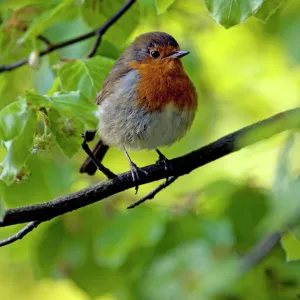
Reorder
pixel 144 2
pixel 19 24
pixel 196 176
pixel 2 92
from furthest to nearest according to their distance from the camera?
pixel 196 176 < pixel 2 92 < pixel 19 24 < pixel 144 2

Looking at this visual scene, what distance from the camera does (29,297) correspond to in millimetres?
7480

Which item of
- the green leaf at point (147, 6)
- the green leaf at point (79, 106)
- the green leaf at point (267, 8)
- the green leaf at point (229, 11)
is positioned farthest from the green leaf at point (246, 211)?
the green leaf at point (79, 106)

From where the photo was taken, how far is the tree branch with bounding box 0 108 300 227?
8.29ft

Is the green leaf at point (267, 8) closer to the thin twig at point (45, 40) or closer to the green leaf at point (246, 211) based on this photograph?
the thin twig at point (45, 40)

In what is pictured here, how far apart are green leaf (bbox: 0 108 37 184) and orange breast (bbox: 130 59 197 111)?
1.97m

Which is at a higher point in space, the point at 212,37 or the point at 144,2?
the point at 144,2

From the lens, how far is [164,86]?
4.10m

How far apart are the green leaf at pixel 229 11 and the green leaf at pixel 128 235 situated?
6.53 feet

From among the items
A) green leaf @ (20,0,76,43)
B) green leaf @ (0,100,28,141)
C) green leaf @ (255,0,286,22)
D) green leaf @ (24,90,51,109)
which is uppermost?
green leaf @ (255,0,286,22)

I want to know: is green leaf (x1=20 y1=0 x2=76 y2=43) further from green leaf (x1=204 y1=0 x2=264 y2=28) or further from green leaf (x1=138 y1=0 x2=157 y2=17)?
green leaf (x1=204 y1=0 x2=264 y2=28)

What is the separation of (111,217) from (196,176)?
1.89 m

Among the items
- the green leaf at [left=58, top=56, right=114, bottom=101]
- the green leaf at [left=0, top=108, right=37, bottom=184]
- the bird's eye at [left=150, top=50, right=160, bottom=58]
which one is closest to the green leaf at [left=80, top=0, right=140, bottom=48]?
the green leaf at [left=58, top=56, right=114, bottom=101]

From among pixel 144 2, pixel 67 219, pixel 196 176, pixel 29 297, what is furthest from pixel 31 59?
pixel 29 297

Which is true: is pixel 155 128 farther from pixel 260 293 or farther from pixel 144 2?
pixel 260 293
